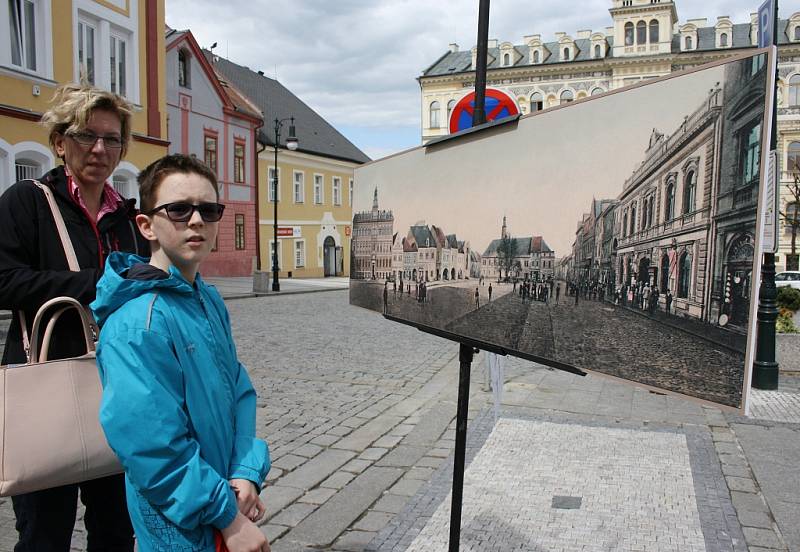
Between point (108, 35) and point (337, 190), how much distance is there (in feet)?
85.3

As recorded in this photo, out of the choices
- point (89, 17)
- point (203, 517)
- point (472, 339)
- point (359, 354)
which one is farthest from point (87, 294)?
point (89, 17)

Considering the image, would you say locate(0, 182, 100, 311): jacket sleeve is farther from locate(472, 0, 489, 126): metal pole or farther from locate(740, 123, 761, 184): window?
locate(472, 0, 489, 126): metal pole

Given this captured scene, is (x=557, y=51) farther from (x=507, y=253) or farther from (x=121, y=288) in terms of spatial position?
(x=121, y=288)

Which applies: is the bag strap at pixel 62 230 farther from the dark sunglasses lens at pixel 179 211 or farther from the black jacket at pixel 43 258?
the dark sunglasses lens at pixel 179 211

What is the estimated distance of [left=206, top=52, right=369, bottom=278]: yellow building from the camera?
38.5 metres

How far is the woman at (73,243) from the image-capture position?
236cm

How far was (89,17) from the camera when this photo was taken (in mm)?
19156

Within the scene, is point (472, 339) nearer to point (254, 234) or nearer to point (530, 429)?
point (530, 429)

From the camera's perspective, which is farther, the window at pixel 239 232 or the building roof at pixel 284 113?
the building roof at pixel 284 113

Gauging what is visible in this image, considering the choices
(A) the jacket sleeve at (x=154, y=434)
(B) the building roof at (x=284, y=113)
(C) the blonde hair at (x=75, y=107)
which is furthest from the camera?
(B) the building roof at (x=284, y=113)

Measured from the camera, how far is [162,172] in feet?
6.98

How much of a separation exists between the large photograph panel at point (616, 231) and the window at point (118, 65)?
19.8 m

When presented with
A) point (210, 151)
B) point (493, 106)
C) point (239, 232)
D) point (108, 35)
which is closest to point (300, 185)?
point (239, 232)

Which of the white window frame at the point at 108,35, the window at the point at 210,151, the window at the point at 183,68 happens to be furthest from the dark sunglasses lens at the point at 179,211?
the window at the point at 210,151
